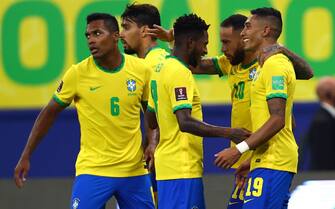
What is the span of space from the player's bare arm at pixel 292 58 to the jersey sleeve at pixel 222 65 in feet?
2.54

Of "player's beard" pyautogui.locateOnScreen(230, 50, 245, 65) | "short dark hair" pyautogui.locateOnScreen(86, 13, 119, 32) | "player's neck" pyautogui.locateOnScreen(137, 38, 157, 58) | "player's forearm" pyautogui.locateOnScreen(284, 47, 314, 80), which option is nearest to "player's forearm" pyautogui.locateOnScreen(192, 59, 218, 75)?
"player's neck" pyautogui.locateOnScreen(137, 38, 157, 58)

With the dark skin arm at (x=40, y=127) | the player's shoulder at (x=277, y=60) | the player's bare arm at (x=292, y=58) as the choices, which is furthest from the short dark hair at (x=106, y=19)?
the player's shoulder at (x=277, y=60)

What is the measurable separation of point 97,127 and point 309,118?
572cm

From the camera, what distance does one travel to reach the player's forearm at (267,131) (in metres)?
7.21

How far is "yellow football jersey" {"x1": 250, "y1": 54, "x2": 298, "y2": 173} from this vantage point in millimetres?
7332

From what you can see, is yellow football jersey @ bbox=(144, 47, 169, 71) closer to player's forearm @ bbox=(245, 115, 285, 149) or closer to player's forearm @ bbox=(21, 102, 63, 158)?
player's forearm @ bbox=(21, 102, 63, 158)

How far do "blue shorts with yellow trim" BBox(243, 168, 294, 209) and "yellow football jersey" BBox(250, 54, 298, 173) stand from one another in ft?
0.15

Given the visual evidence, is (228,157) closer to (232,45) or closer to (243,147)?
(243,147)

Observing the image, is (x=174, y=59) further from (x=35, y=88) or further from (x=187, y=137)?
(x=35, y=88)

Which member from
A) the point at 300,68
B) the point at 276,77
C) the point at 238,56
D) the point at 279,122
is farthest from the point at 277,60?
the point at 238,56

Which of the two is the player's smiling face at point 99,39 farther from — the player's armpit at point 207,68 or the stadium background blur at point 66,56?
the stadium background blur at point 66,56

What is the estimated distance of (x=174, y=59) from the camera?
7719 millimetres

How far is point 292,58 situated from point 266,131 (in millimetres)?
834

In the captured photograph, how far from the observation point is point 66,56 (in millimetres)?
13617
